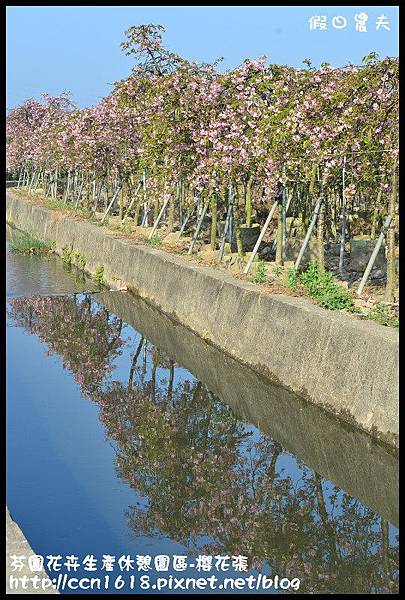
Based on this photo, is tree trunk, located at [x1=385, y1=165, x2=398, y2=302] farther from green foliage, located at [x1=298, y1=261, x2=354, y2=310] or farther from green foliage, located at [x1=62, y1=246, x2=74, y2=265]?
green foliage, located at [x1=62, y1=246, x2=74, y2=265]

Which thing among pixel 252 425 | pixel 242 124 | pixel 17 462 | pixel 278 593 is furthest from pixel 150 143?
pixel 278 593

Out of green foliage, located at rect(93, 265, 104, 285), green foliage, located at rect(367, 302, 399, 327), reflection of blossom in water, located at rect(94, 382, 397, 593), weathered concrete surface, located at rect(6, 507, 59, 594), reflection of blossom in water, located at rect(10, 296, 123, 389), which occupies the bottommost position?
reflection of blossom in water, located at rect(94, 382, 397, 593)

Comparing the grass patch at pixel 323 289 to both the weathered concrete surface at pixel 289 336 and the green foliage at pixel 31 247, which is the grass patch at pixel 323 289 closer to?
the weathered concrete surface at pixel 289 336

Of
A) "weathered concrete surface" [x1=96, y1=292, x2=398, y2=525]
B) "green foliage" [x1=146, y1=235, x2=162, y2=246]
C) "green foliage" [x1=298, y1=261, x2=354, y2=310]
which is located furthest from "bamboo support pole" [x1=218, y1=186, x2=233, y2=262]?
"green foliage" [x1=298, y1=261, x2=354, y2=310]

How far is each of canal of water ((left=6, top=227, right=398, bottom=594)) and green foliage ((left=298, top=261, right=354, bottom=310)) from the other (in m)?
1.48

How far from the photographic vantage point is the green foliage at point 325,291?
1374cm

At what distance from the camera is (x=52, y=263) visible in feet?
97.1

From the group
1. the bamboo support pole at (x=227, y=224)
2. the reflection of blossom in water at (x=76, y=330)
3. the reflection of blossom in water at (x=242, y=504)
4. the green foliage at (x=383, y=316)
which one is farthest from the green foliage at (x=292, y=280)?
the bamboo support pole at (x=227, y=224)

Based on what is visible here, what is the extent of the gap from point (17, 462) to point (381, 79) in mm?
8154

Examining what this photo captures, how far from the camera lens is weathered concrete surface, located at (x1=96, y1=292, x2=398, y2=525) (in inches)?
423

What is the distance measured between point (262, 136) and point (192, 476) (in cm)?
881

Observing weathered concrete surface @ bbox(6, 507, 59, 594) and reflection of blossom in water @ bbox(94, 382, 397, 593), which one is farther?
reflection of blossom in water @ bbox(94, 382, 397, 593)

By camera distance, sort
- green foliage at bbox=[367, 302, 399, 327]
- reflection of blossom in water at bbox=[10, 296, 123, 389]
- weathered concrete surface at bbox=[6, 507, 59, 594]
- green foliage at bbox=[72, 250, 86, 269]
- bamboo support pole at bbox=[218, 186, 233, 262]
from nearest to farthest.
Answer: weathered concrete surface at bbox=[6, 507, 59, 594] < green foliage at bbox=[367, 302, 399, 327] < reflection of blossom in water at bbox=[10, 296, 123, 389] < bamboo support pole at bbox=[218, 186, 233, 262] < green foliage at bbox=[72, 250, 86, 269]

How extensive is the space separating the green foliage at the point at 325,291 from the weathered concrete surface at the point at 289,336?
0.23 metres
